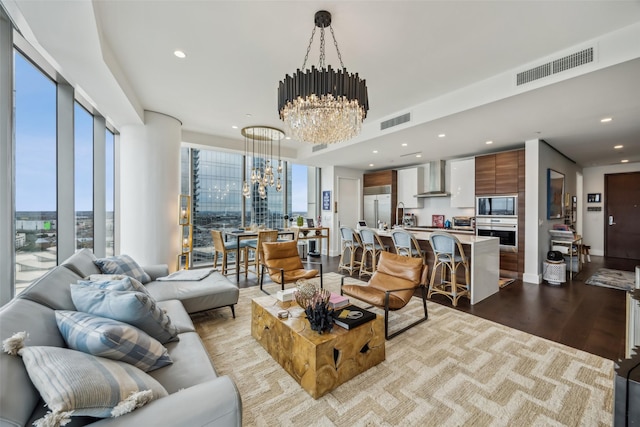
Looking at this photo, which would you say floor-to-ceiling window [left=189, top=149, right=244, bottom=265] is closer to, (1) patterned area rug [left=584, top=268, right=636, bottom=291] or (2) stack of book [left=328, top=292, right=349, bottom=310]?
(2) stack of book [left=328, top=292, right=349, bottom=310]

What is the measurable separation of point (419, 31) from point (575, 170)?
787cm

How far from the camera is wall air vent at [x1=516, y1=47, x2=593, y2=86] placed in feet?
7.99

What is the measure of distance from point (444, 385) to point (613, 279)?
18.0 ft

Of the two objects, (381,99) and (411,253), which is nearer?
(381,99)

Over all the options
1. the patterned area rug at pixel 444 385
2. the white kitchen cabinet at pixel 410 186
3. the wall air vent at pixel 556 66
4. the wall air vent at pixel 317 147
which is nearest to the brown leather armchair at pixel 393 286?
the patterned area rug at pixel 444 385

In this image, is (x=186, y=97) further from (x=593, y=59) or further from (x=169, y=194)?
(x=593, y=59)

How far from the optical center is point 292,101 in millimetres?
2414

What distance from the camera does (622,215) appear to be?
23.4 ft

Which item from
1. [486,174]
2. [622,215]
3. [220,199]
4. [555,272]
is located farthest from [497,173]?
[220,199]

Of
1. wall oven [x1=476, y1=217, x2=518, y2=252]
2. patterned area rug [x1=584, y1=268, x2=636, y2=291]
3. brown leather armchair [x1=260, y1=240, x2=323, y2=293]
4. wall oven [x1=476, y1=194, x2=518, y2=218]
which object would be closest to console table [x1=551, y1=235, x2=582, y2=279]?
patterned area rug [x1=584, y1=268, x2=636, y2=291]

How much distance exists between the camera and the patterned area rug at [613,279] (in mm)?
4484

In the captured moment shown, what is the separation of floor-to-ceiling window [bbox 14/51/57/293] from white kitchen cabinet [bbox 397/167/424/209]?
7022 millimetres

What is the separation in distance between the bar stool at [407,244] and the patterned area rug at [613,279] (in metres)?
3.36

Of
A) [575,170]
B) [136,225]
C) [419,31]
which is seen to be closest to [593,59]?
[419,31]
